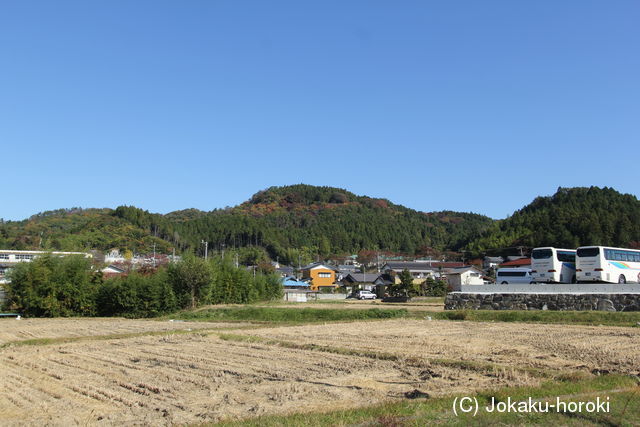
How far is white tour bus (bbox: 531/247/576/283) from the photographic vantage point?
29453mm

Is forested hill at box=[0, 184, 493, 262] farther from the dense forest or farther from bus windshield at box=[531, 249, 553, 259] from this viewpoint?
bus windshield at box=[531, 249, 553, 259]

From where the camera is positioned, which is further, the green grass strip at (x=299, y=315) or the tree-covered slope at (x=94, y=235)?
the tree-covered slope at (x=94, y=235)

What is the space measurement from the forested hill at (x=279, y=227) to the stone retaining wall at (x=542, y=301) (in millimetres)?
62819

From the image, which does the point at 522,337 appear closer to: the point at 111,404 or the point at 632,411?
the point at 632,411

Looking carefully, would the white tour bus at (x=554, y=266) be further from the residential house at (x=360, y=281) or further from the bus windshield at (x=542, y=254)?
the residential house at (x=360, y=281)

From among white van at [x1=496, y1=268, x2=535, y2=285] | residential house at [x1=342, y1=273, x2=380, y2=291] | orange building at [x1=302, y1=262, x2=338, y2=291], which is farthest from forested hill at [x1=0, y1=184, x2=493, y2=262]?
white van at [x1=496, y1=268, x2=535, y2=285]

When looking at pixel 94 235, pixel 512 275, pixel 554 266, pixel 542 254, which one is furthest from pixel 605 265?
pixel 94 235

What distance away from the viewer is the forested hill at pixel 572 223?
6731 cm

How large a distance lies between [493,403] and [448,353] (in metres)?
5.46

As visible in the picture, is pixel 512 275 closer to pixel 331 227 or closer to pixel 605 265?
pixel 605 265

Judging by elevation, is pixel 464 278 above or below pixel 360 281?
above

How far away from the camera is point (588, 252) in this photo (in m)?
28.4

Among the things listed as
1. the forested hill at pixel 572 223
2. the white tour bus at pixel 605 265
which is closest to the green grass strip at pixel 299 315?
the white tour bus at pixel 605 265

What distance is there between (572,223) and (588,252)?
48.4m
